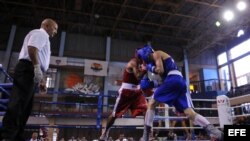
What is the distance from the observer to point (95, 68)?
12.5 meters

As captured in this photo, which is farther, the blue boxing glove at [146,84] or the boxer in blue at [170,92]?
the blue boxing glove at [146,84]

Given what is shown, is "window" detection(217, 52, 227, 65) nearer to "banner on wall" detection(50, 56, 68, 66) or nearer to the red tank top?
"banner on wall" detection(50, 56, 68, 66)

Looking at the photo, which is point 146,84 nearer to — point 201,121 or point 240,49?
point 201,121

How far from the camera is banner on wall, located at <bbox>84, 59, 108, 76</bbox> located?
12375mm

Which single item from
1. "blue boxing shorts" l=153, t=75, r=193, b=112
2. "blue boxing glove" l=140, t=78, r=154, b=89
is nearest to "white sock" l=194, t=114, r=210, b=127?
"blue boxing shorts" l=153, t=75, r=193, b=112

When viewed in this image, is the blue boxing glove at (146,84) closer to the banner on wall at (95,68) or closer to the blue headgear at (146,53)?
the blue headgear at (146,53)

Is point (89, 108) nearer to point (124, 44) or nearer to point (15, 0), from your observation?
point (124, 44)

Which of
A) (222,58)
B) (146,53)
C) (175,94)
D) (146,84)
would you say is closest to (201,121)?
(175,94)

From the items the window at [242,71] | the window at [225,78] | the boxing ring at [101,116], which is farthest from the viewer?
the window at [225,78]

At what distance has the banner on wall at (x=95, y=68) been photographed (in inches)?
487

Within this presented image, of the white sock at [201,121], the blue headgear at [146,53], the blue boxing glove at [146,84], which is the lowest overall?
the white sock at [201,121]

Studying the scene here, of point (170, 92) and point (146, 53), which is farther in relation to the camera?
point (146, 53)

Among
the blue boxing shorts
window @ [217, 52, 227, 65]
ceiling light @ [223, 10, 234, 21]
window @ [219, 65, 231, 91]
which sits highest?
ceiling light @ [223, 10, 234, 21]

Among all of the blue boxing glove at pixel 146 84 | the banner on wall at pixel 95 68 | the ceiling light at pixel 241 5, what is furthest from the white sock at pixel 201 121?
the banner on wall at pixel 95 68
